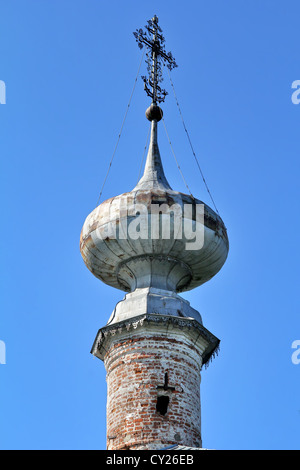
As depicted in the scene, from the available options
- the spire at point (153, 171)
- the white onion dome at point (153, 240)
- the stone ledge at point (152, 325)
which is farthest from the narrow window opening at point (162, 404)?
the spire at point (153, 171)

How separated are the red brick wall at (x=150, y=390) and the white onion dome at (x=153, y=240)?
1554mm

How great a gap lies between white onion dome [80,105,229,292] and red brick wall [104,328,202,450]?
155 cm

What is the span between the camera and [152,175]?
20047mm

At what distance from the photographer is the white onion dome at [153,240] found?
1822cm

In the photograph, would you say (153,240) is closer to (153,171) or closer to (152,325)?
(152,325)

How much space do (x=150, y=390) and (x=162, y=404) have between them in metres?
0.35

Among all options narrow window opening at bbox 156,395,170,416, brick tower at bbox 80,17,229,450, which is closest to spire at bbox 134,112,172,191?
brick tower at bbox 80,17,229,450

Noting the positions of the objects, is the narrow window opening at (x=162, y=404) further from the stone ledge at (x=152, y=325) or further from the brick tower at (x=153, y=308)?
the stone ledge at (x=152, y=325)

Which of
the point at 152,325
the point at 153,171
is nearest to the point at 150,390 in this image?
the point at 152,325
